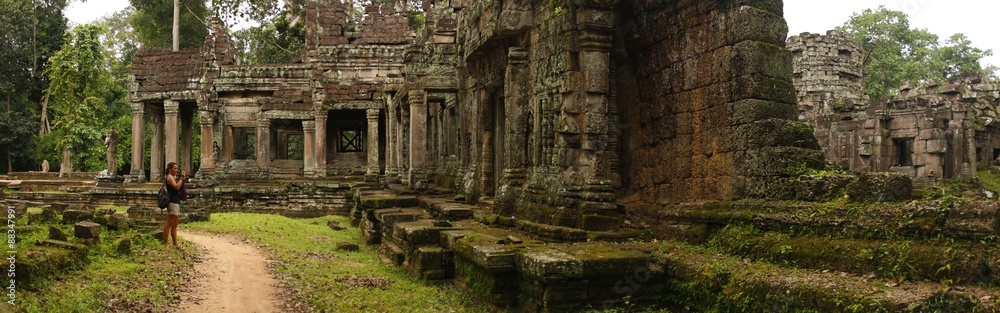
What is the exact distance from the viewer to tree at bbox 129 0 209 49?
3741cm

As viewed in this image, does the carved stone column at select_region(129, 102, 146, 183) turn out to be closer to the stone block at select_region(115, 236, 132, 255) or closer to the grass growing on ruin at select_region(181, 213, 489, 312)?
the grass growing on ruin at select_region(181, 213, 489, 312)

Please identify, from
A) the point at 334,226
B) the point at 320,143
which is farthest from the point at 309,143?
the point at 334,226

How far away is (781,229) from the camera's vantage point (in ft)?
19.9

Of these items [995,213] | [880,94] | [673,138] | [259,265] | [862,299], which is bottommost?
[259,265]

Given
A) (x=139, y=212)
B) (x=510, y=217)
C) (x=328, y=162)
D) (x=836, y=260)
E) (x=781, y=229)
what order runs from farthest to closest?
(x=328, y=162) < (x=139, y=212) < (x=510, y=217) < (x=781, y=229) < (x=836, y=260)

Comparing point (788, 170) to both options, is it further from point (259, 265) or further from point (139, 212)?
point (139, 212)

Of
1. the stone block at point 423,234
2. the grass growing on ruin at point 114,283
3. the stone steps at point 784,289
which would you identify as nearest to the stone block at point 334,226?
the grass growing on ruin at point 114,283

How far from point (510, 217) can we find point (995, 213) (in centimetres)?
555

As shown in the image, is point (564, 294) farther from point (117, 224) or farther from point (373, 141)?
point (373, 141)

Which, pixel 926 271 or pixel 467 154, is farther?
pixel 467 154

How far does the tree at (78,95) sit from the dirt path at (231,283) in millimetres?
24729

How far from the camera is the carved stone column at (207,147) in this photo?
22609 millimetres

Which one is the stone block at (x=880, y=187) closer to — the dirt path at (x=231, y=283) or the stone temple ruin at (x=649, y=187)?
the stone temple ruin at (x=649, y=187)

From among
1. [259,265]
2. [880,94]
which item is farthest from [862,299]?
[880,94]
